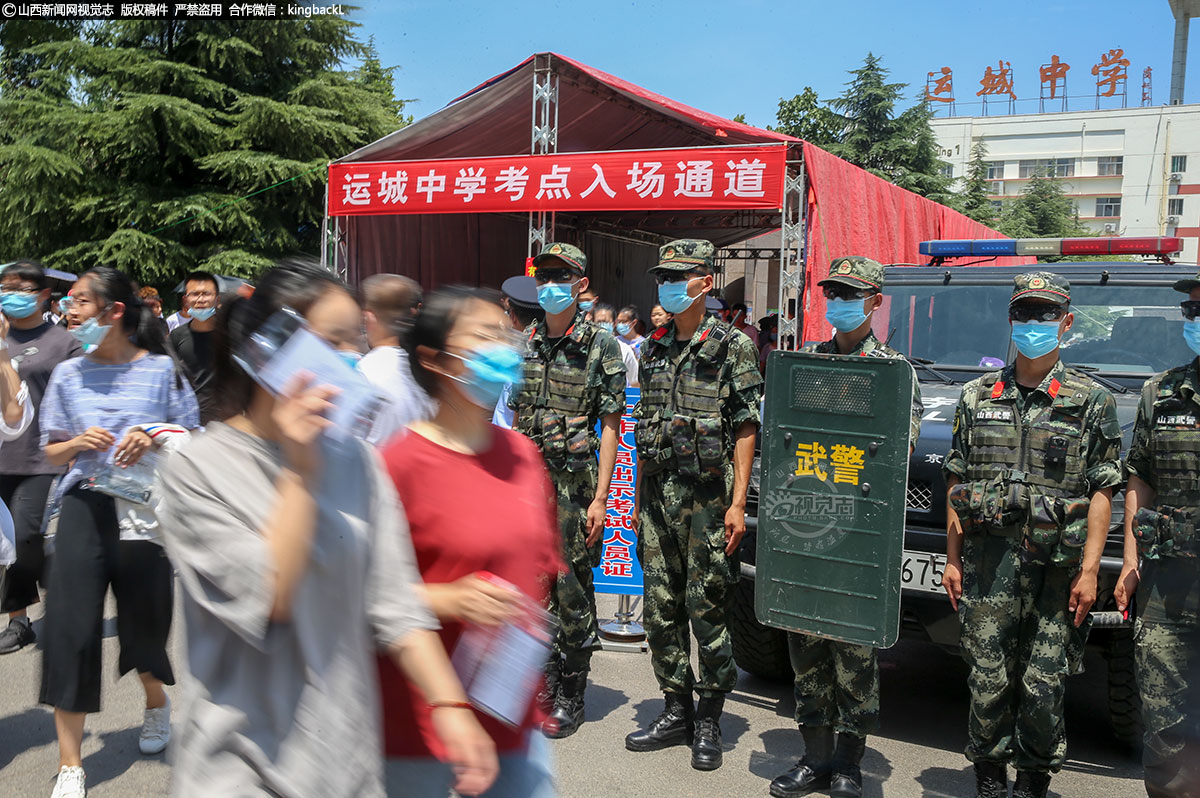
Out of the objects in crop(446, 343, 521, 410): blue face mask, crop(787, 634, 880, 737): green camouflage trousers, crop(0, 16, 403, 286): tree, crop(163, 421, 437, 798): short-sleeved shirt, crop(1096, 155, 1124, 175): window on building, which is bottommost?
crop(787, 634, 880, 737): green camouflage trousers

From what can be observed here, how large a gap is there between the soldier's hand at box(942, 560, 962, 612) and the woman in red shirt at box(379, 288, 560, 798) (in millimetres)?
2038

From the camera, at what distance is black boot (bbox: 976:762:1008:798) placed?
3609 mm

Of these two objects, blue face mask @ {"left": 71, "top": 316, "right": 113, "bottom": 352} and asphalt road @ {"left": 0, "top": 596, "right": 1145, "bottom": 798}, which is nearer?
blue face mask @ {"left": 71, "top": 316, "right": 113, "bottom": 352}

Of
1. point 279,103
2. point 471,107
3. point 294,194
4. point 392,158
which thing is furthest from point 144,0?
point 471,107

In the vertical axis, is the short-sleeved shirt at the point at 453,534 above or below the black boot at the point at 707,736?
above

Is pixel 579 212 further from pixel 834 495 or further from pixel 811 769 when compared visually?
pixel 811 769

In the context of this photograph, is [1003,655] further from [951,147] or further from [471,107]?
[951,147]

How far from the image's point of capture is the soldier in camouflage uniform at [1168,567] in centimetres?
313

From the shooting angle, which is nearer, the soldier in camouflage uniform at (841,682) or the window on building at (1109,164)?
the soldier in camouflage uniform at (841,682)

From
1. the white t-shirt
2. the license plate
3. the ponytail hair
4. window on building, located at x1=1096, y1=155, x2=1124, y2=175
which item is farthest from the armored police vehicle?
window on building, located at x1=1096, y1=155, x2=1124, y2=175

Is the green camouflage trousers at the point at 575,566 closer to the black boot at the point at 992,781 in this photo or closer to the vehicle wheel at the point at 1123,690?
the black boot at the point at 992,781

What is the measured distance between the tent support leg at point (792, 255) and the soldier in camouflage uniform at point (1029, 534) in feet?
21.4

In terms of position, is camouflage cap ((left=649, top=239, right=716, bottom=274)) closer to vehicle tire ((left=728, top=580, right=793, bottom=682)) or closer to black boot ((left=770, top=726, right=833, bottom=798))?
vehicle tire ((left=728, top=580, right=793, bottom=682))

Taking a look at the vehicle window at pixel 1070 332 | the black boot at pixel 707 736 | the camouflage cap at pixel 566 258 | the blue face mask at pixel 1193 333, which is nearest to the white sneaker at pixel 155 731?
the black boot at pixel 707 736
